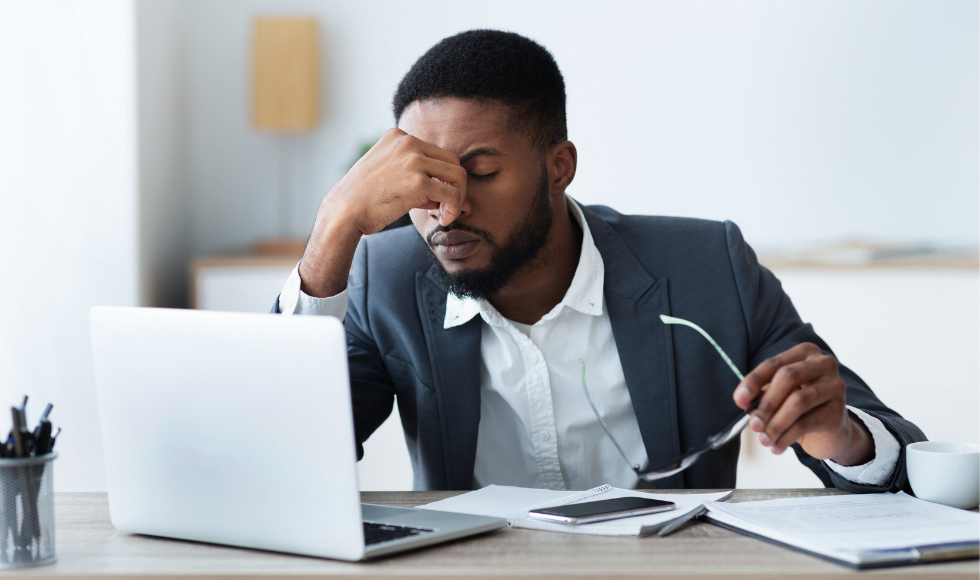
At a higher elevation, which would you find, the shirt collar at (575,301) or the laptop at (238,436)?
the shirt collar at (575,301)

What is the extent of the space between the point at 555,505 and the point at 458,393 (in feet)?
1.36

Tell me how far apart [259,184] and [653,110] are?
1.48 meters

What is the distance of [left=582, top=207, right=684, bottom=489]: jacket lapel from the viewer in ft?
4.58

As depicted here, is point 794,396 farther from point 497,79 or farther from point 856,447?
point 497,79

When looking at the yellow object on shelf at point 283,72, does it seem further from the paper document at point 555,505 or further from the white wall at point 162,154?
the paper document at point 555,505

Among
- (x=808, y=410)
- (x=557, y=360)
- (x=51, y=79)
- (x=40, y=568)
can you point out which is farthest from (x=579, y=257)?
(x=51, y=79)

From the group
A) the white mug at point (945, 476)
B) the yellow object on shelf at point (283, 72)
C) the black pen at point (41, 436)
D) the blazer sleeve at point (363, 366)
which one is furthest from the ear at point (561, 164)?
the yellow object on shelf at point (283, 72)

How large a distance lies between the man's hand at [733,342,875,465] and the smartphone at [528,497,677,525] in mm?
146

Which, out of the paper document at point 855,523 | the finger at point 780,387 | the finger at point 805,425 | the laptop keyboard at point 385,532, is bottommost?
the paper document at point 855,523

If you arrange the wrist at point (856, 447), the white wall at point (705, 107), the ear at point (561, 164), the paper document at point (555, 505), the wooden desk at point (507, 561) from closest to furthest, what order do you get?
the wooden desk at point (507, 561) → the paper document at point (555, 505) → the wrist at point (856, 447) → the ear at point (561, 164) → the white wall at point (705, 107)

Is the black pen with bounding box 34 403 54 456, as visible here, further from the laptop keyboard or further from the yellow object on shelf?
the yellow object on shelf

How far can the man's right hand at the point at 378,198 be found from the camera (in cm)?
127

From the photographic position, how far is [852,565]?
0.81m

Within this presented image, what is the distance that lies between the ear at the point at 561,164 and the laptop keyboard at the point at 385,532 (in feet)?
2.51
